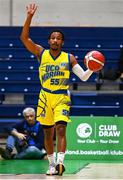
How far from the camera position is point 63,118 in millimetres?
7371

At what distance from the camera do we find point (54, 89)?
7.47m

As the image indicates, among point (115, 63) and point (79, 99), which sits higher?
point (115, 63)

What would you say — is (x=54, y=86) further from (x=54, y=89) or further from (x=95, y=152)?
(x=95, y=152)

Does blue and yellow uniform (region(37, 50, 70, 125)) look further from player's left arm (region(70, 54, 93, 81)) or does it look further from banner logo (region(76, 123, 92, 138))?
banner logo (region(76, 123, 92, 138))

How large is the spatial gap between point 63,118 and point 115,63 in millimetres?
7781

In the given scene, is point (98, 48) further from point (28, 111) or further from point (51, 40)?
point (51, 40)

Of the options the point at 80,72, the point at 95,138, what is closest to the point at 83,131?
the point at 95,138

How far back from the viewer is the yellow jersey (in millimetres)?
7477

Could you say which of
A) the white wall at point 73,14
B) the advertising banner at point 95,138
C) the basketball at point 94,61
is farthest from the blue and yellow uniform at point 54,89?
the white wall at point 73,14

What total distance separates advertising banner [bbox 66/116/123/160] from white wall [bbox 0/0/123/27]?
6.11 m

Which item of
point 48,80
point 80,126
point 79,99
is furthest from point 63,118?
point 79,99

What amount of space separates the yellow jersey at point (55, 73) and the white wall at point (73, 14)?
8.68m

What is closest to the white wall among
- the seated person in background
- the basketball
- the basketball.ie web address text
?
the seated person in background

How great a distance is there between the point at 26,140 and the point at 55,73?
3579mm
